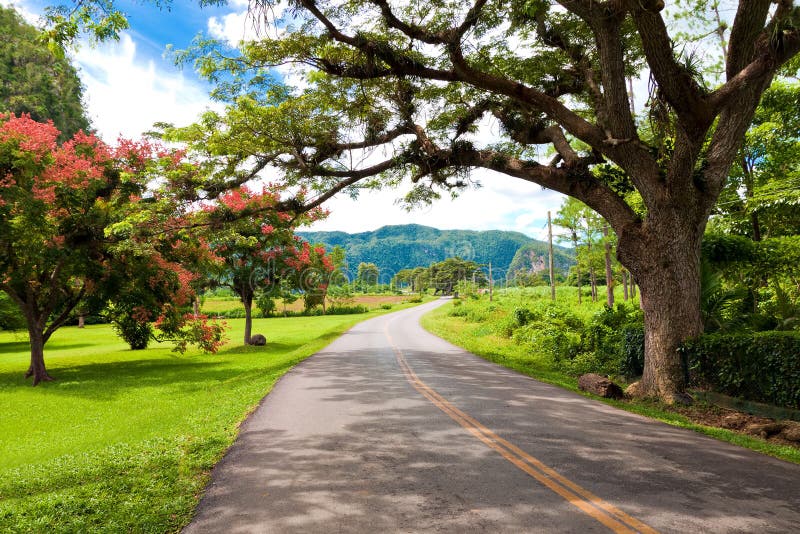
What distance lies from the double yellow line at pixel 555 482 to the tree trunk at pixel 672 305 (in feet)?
14.4

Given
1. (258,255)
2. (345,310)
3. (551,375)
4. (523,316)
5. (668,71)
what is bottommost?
(345,310)

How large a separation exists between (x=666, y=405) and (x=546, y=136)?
696 cm

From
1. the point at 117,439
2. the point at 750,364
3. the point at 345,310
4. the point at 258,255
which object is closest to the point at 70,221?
the point at 258,255

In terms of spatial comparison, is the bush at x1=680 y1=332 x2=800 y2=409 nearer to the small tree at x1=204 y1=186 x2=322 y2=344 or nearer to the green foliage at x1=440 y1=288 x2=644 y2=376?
the green foliage at x1=440 y1=288 x2=644 y2=376

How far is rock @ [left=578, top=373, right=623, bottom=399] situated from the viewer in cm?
978

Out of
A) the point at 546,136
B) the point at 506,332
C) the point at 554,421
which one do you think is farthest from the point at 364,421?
the point at 506,332

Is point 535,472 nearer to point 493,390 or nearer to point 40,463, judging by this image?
point 493,390

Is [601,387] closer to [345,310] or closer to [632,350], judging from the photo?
[632,350]

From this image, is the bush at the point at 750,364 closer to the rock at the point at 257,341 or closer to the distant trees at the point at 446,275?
the rock at the point at 257,341

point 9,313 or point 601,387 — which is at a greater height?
point 9,313

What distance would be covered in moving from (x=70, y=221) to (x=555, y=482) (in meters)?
15.9

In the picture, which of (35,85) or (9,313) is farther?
(35,85)

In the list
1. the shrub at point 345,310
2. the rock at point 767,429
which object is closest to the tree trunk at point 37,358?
the rock at point 767,429

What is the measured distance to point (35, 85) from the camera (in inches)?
2128
